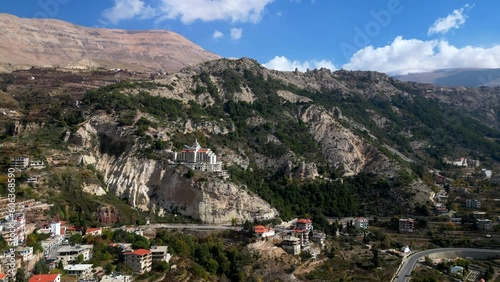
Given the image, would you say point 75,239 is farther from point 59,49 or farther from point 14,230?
point 59,49

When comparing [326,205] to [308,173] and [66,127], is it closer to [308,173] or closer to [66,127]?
[308,173]

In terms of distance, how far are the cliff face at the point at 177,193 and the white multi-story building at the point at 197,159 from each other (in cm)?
243

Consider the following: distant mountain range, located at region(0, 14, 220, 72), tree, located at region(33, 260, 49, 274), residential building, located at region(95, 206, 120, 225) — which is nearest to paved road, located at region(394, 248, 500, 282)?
residential building, located at region(95, 206, 120, 225)

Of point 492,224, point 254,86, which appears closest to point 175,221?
point 492,224

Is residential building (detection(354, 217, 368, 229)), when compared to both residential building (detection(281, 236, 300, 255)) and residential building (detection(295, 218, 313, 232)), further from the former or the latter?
residential building (detection(281, 236, 300, 255))

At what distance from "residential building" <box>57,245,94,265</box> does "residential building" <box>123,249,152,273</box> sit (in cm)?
264

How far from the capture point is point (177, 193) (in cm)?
5244

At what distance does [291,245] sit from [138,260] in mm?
15108

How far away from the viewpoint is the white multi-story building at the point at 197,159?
56000 mm

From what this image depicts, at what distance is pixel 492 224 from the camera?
56.3 m

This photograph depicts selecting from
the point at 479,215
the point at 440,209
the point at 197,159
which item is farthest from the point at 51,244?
the point at 479,215

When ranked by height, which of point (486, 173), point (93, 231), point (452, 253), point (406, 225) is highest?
point (486, 173)

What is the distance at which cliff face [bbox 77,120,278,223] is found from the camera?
51.2 m

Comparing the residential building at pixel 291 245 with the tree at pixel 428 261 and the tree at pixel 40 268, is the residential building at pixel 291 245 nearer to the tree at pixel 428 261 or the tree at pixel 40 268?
the tree at pixel 428 261
